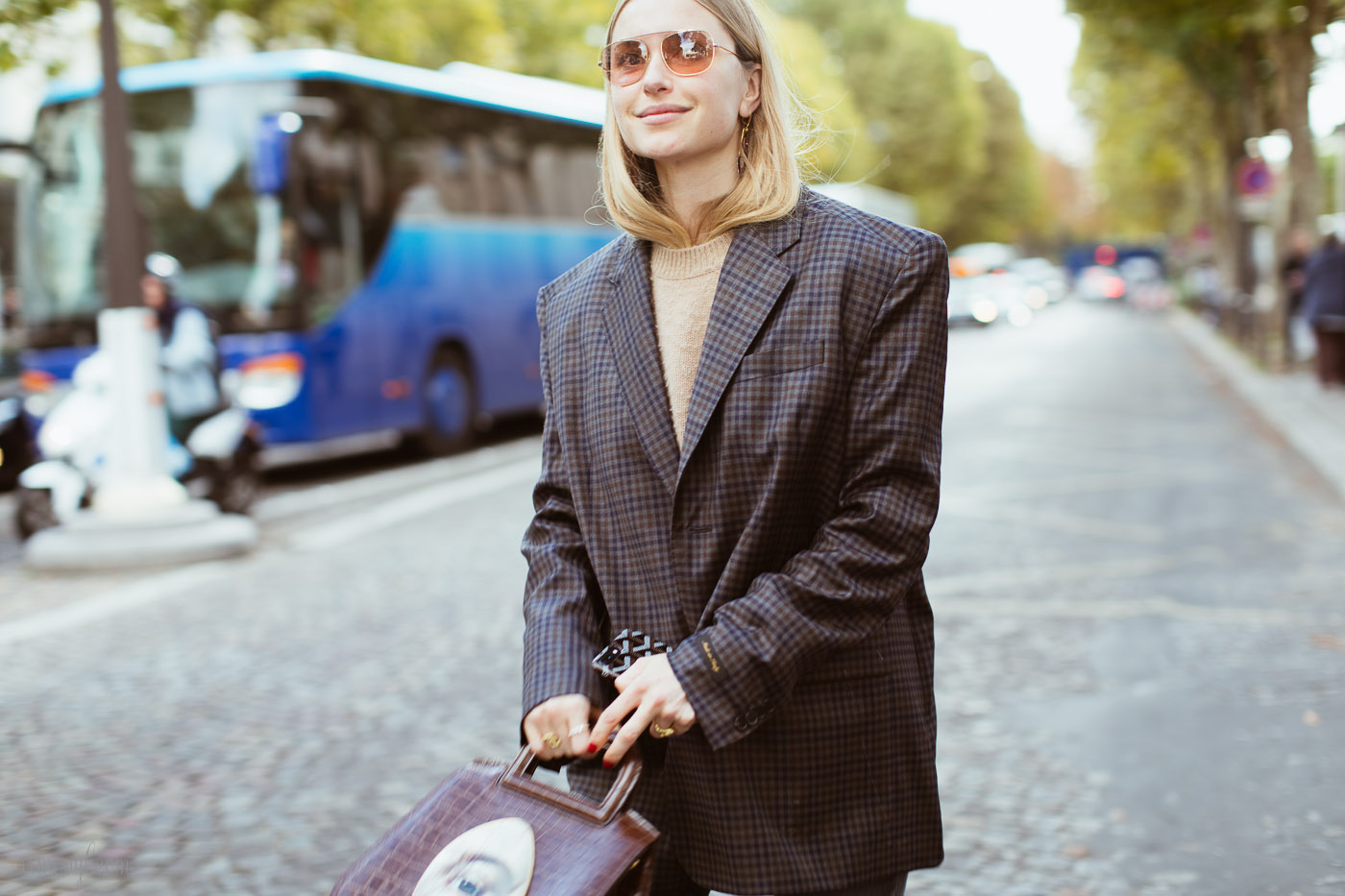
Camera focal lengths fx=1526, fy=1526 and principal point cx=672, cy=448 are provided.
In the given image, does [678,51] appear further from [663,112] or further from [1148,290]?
[1148,290]

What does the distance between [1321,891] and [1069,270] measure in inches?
3660

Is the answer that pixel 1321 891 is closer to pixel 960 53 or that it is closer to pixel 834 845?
pixel 834 845

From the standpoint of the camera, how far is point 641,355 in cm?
204

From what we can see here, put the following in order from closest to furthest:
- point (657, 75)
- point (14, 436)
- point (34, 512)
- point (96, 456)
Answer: point (657, 75), point (34, 512), point (96, 456), point (14, 436)

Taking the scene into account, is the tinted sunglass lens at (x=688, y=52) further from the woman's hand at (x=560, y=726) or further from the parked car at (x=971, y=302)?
the parked car at (x=971, y=302)

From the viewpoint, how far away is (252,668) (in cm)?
623

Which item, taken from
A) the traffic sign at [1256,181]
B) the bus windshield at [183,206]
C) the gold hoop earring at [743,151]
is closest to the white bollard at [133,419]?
the bus windshield at [183,206]

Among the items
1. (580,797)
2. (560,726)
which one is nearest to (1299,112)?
(560,726)

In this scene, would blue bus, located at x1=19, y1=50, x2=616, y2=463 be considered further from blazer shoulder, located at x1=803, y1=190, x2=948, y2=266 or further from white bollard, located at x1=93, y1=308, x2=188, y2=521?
blazer shoulder, located at x1=803, y1=190, x2=948, y2=266

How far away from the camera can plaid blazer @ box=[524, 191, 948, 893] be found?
1.92 meters

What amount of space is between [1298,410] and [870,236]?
1492cm

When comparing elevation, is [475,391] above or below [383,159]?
below

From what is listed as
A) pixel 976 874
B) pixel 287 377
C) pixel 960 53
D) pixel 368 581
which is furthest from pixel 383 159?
pixel 960 53

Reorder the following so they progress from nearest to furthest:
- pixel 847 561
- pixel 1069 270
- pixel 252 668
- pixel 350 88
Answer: pixel 847 561, pixel 252 668, pixel 350 88, pixel 1069 270
